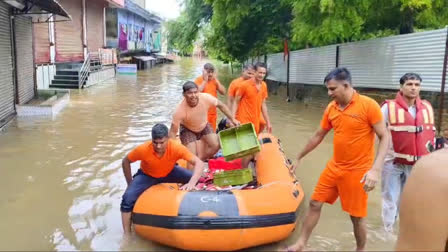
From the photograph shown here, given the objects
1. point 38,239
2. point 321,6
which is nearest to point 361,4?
point 321,6

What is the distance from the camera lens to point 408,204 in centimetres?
161

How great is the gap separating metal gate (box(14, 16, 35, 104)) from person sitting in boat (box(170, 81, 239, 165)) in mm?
8432

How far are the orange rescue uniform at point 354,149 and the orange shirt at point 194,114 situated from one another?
2.56 meters

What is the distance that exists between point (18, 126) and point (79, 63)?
1187 centimetres

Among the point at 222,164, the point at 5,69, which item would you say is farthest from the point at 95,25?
the point at 222,164

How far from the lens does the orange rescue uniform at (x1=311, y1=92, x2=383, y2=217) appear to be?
394 cm

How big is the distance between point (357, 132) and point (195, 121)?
2788 millimetres

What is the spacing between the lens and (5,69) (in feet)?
38.8

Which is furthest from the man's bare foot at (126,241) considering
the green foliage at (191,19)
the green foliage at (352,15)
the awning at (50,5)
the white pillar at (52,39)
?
the green foliage at (191,19)

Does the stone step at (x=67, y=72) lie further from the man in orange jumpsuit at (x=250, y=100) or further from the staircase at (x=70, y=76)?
the man in orange jumpsuit at (x=250, y=100)

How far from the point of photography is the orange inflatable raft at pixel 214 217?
4285 millimetres

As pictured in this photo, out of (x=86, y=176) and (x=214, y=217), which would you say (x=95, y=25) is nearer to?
(x=86, y=176)

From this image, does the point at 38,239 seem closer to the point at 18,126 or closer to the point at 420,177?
the point at 420,177

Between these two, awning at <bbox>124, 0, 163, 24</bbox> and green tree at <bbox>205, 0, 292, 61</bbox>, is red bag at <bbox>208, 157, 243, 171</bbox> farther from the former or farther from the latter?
awning at <bbox>124, 0, 163, 24</bbox>
